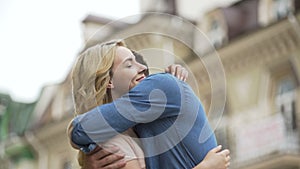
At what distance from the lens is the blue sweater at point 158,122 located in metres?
2.48

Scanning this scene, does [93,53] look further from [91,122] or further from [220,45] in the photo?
[220,45]

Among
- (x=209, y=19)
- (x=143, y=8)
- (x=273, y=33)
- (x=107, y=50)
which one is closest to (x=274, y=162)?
(x=273, y=33)

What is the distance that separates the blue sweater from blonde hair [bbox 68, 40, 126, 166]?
0.27 ft

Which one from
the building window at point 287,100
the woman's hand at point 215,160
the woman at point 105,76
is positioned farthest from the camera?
the building window at point 287,100

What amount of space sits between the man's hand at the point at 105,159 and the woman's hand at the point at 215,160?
21 centimetres

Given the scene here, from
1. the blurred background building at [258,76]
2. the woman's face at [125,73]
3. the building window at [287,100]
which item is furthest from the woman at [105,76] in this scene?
the building window at [287,100]

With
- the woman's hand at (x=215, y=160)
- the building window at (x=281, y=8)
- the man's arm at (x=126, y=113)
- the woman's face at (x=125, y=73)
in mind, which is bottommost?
the woman's hand at (x=215, y=160)

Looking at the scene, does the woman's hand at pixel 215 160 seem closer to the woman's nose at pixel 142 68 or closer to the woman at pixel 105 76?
the woman at pixel 105 76

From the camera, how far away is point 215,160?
2480 mm

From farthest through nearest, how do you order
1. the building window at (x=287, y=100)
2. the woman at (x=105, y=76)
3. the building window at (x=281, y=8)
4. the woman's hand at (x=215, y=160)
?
the building window at (x=281, y=8) < the building window at (x=287, y=100) < the woman at (x=105, y=76) < the woman's hand at (x=215, y=160)

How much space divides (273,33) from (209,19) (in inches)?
79.3

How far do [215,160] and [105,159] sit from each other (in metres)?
0.30

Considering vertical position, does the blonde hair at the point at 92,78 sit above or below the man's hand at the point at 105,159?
above

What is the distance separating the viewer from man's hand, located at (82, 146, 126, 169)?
249 centimetres
